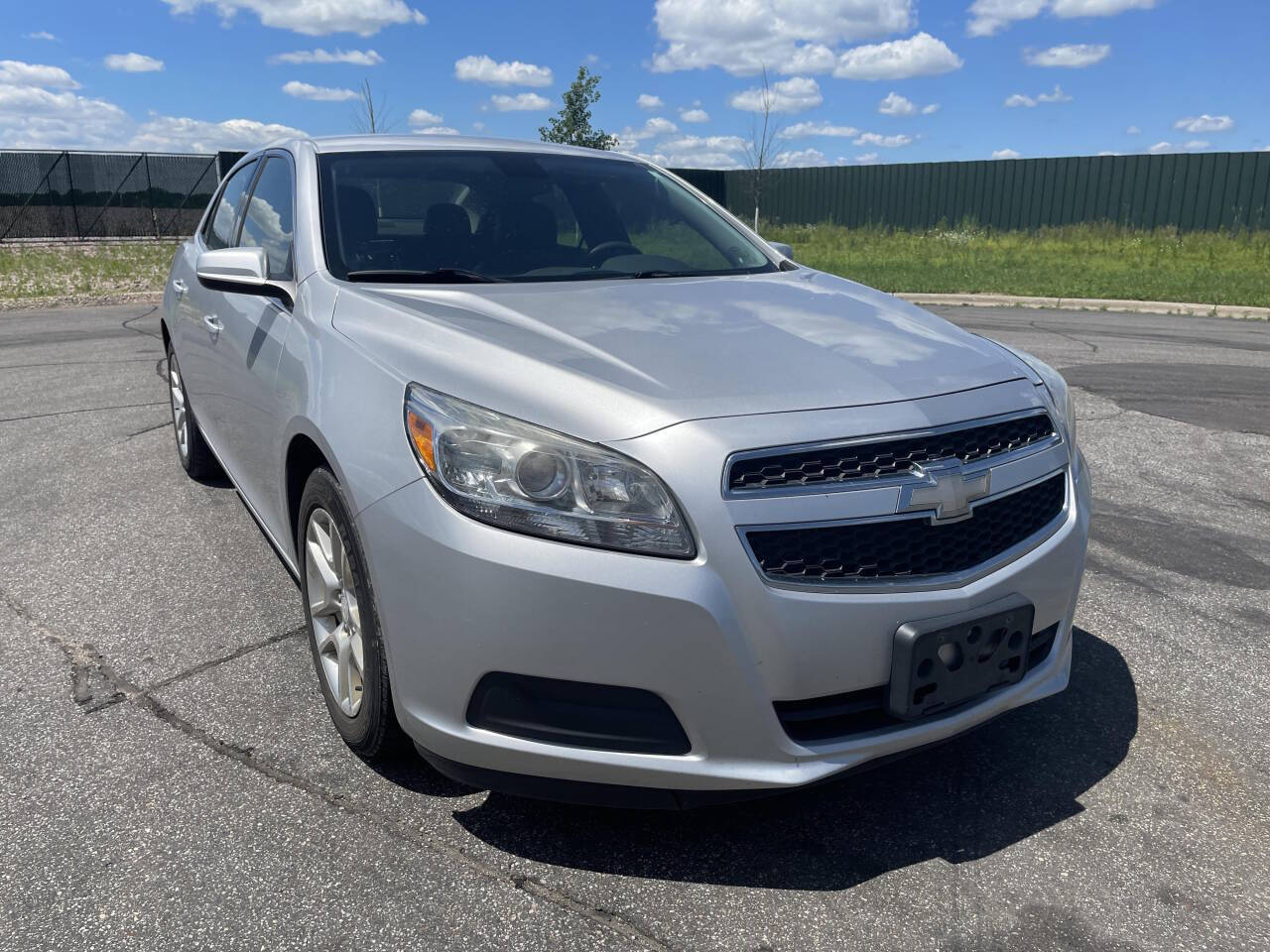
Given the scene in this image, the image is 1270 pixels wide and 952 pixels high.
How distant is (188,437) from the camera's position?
5.21 metres

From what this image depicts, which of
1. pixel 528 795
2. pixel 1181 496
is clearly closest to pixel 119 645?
pixel 528 795

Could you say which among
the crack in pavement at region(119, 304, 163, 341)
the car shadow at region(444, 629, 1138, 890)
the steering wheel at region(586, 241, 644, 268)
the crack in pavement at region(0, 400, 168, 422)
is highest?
the steering wheel at region(586, 241, 644, 268)

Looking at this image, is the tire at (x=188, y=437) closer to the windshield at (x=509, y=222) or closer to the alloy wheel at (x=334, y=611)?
the windshield at (x=509, y=222)

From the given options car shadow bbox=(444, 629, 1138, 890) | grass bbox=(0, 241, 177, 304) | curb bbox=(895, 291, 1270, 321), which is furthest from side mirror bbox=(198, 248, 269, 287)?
grass bbox=(0, 241, 177, 304)

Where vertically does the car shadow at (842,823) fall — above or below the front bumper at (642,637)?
below

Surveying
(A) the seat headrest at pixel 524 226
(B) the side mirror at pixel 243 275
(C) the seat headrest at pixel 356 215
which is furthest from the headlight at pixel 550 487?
(A) the seat headrest at pixel 524 226

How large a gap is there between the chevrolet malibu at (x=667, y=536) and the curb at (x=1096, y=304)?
11.4 meters

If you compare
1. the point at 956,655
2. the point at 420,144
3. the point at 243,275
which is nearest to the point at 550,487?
the point at 956,655

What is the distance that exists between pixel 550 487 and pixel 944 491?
851 millimetres

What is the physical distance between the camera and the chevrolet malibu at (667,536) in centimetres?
205

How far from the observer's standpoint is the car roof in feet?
12.1

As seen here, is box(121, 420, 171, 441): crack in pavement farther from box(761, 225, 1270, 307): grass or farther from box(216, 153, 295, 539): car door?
box(761, 225, 1270, 307): grass

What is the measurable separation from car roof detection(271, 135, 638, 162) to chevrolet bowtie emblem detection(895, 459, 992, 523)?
240cm

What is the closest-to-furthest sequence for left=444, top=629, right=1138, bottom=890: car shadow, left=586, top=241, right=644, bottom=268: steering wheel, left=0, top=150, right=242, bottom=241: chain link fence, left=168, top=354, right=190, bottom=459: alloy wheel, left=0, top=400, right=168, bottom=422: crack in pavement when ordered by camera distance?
1. left=444, top=629, right=1138, bottom=890: car shadow
2. left=586, top=241, right=644, bottom=268: steering wheel
3. left=168, top=354, right=190, bottom=459: alloy wheel
4. left=0, top=400, right=168, bottom=422: crack in pavement
5. left=0, top=150, right=242, bottom=241: chain link fence
